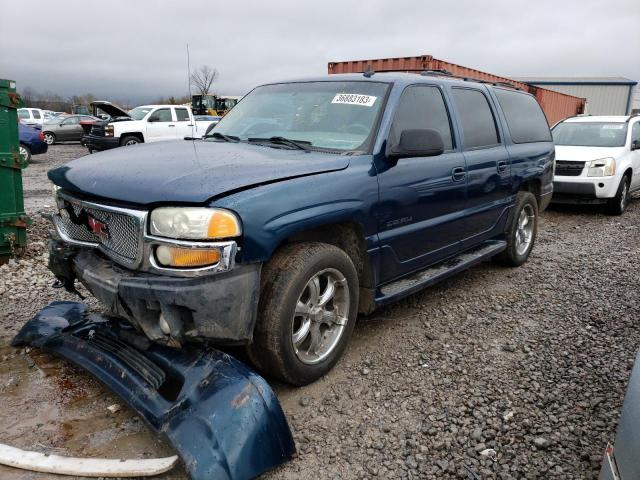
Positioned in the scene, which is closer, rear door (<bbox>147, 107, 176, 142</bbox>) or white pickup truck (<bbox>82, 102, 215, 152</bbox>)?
white pickup truck (<bbox>82, 102, 215, 152</bbox>)

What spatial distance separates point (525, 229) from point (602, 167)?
3.98 meters

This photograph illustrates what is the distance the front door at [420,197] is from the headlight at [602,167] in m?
5.69

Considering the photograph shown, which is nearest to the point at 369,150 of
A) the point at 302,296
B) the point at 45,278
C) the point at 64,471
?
the point at 302,296

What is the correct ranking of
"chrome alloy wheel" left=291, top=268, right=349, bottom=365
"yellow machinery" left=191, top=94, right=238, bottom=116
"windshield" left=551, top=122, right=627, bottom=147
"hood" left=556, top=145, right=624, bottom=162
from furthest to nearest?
"yellow machinery" left=191, top=94, right=238, bottom=116 → "windshield" left=551, top=122, right=627, bottom=147 → "hood" left=556, top=145, right=624, bottom=162 → "chrome alloy wheel" left=291, top=268, right=349, bottom=365

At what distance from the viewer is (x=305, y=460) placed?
93.7 inches

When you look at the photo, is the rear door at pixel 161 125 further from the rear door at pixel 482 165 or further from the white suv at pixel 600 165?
the rear door at pixel 482 165

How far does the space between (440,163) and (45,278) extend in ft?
12.3

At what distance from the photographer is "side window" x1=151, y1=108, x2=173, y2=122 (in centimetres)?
1625

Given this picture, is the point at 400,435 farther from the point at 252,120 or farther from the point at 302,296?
the point at 252,120

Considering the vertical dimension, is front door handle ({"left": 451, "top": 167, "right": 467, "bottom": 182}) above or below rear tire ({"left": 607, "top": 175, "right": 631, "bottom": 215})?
above

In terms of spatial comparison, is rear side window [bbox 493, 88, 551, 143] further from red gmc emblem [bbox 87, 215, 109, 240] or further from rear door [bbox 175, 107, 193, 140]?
rear door [bbox 175, 107, 193, 140]

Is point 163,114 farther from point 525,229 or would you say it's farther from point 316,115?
point 316,115

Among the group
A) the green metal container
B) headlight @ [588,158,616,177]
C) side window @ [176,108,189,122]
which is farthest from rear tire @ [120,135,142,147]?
headlight @ [588,158,616,177]

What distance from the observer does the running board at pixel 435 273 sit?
133 inches
